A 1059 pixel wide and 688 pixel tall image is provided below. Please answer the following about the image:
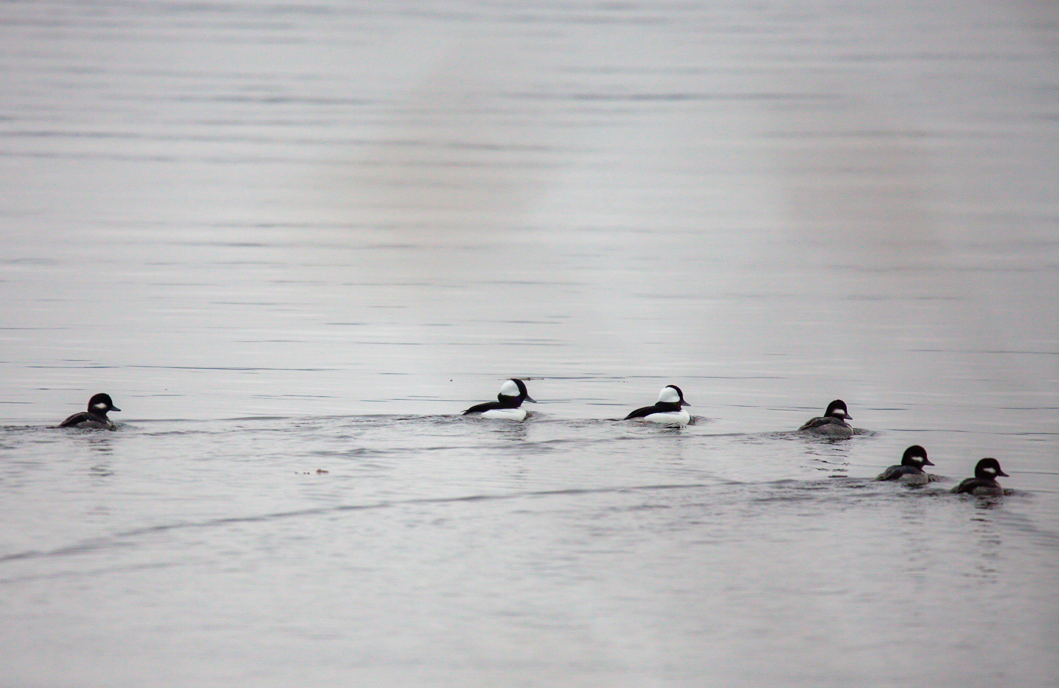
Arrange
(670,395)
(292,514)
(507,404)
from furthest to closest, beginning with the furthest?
(507,404) < (670,395) < (292,514)

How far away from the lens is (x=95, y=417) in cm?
1088

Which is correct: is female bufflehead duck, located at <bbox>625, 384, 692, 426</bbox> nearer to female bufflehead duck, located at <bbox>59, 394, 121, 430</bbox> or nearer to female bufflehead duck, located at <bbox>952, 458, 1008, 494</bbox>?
female bufflehead duck, located at <bbox>952, 458, 1008, 494</bbox>

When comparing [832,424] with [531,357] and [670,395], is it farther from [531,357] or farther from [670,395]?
[531,357]

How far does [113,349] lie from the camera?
14.0 meters

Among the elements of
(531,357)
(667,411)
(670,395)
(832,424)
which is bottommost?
(832,424)

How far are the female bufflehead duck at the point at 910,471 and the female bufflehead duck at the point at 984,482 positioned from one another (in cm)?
24

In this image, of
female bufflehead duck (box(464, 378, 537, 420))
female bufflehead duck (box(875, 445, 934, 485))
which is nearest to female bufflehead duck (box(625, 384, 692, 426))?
female bufflehead duck (box(464, 378, 537, 420))

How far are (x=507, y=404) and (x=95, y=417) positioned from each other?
321 centimetres

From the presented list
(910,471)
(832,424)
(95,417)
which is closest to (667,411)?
(832,424)

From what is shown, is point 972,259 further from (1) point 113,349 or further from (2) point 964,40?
(2) point 964,40

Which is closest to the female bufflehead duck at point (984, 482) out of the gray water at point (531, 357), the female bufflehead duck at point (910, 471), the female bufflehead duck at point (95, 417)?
the gray water at point (531, 357)

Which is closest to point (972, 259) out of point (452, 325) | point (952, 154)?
point (952, 154)

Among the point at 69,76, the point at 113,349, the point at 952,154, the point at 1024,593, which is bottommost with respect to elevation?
the point at 1024,593

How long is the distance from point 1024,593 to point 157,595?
14.1 feet
